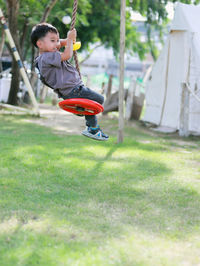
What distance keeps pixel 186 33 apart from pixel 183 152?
3766 mm

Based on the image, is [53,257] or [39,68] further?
[39,68]

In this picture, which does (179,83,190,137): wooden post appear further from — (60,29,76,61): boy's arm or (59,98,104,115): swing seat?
(60,29,76,61): boy's arm

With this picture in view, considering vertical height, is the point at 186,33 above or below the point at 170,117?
above

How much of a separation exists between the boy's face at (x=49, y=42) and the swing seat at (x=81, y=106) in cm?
61

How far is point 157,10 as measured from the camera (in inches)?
624

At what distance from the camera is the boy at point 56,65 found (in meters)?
4.41

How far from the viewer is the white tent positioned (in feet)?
33.6

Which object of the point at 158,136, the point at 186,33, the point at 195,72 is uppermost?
the point at 186,33

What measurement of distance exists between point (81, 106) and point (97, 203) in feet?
4.02

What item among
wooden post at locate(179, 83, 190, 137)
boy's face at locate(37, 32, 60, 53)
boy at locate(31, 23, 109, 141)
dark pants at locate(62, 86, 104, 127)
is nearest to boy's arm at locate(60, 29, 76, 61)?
boy at locate(31, 23, 109, 141)

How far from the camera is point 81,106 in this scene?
4.50 m

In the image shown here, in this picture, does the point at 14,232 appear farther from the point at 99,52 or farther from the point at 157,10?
the point at 99,52

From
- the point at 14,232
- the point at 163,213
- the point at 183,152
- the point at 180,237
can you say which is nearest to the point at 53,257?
the point at 14,232

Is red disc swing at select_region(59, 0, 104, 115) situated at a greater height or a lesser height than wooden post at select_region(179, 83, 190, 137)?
greater
